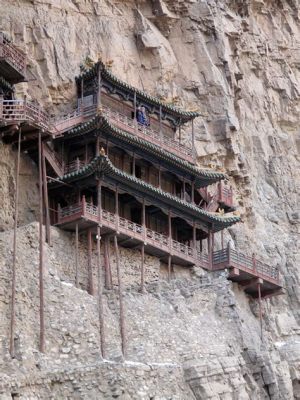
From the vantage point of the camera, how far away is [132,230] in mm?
44656

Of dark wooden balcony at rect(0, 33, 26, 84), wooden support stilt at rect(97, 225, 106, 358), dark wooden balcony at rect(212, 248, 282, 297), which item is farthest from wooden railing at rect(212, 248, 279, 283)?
dark wooden balcony at rect(0, 33, 26, 84)

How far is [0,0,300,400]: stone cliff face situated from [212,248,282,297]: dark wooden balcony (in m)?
0.76

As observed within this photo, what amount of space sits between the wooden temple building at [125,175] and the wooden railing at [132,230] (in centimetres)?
6

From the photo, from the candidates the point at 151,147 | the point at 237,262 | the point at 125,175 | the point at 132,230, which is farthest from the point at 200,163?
the point at 132,230

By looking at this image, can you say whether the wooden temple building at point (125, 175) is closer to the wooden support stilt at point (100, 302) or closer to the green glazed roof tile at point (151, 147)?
the green glazed roof tile at point (151, 147)

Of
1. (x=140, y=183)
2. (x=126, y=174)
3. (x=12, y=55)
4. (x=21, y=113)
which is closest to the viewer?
(x=21, y=113)

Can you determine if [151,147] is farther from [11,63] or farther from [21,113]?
[11,63]

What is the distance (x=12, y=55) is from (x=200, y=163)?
16462 millimetres

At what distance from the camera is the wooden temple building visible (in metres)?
42.2

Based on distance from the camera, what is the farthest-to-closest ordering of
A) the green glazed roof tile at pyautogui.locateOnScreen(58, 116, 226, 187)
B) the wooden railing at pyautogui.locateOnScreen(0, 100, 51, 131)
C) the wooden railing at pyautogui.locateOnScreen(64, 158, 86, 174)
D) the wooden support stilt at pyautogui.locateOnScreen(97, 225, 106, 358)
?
the wooden railing at pyautogui.locateOnScreen(64, 158, 86, 174) → the green glazed roof tile at pyautogui.locateOnScreen(58, 116, 226, 187) → the wooden railing at pyautogui.locateOnScreen(0, 100, 51, 131) → the wooden support stilt at pyautogui.locateOnScreen(97, 225, 106, 358)

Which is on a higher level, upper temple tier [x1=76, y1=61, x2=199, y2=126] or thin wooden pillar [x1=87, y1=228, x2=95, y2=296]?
upper temple tier [x1=76, y1=61, x2=199, y2=126]

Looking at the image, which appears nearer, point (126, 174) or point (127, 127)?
point (126, 174)

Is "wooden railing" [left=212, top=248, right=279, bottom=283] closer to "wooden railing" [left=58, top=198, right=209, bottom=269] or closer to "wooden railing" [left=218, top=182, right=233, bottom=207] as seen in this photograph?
"wooden railing" [left=58, top=198, right=209, bottom=269]

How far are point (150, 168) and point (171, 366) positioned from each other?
49.8ft
